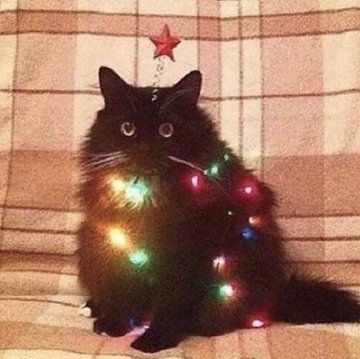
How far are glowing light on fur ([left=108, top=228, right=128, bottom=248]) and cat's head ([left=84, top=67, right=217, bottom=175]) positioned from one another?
117 mm

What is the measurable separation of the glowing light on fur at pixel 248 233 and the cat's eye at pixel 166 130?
0.77 ft

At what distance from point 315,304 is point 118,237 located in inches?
15.0

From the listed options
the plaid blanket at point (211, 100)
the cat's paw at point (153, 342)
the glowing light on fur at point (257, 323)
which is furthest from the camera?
the plaid blanket at point (211, 100)

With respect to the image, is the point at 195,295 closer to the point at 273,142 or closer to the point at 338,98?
the point at 273,142

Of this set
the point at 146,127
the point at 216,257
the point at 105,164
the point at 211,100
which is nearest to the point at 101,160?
the point at 105,164

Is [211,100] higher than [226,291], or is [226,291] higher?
[211,100]

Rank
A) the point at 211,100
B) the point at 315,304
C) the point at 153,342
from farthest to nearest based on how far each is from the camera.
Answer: the point at 211,100 → the point at 315,304 → the point at 153,342

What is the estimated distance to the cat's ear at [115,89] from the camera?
150 centimetres

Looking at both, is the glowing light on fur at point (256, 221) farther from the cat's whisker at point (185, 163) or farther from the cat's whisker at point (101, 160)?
the cat's whisker at point (101, 160)

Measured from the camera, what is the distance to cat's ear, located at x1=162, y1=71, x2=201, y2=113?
1.51m

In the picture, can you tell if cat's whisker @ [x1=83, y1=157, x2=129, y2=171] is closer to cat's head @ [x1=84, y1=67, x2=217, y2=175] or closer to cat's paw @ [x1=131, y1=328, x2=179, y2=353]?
cat's head @ [x1=84, y1=67, x2=217, y2=175]

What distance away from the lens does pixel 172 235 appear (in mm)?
1473

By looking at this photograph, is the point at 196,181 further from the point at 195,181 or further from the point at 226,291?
the point at 226,291

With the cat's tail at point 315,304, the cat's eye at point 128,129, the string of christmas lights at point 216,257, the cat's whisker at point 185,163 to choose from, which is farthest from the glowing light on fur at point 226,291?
the cat's eye at point 128,129
